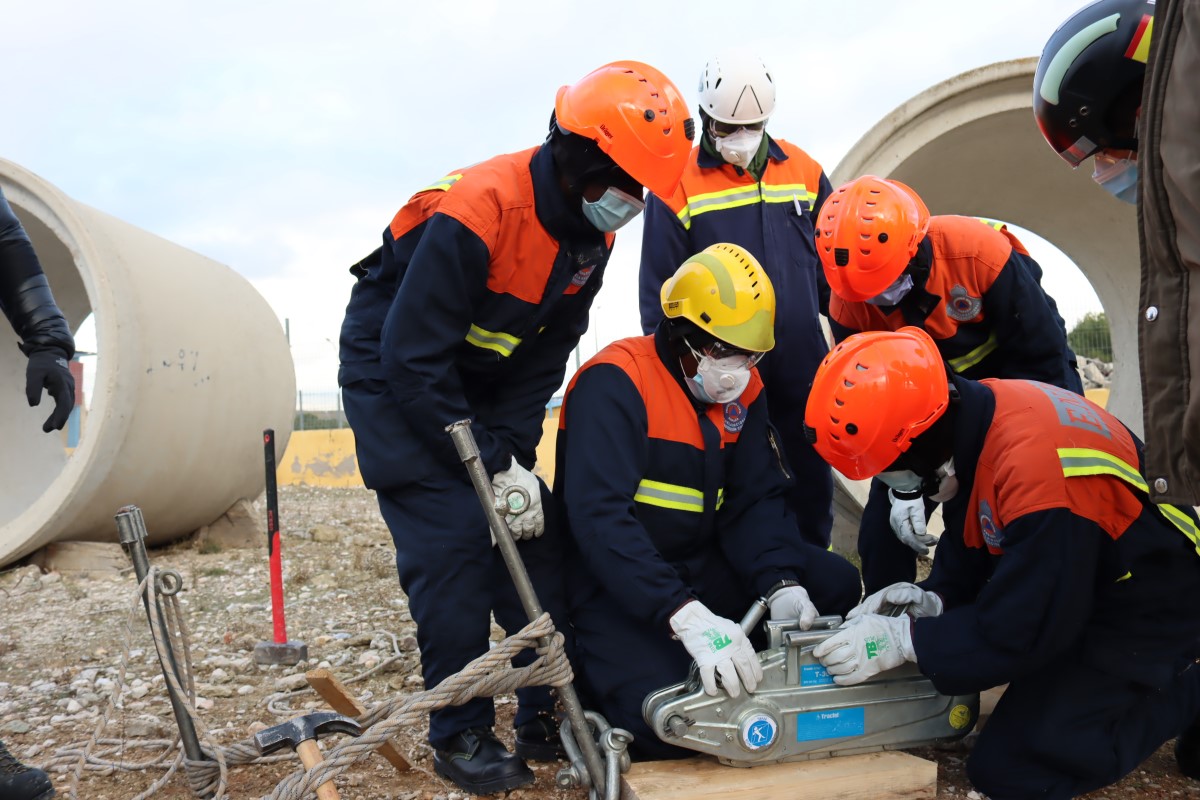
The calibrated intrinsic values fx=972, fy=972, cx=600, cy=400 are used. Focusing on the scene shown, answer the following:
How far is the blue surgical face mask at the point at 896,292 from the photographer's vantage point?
305cm

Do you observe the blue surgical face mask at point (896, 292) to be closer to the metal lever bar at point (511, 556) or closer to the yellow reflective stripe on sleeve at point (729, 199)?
the yellow reflective stripe on sleeve at point (729, 199)

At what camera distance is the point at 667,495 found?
2.70m

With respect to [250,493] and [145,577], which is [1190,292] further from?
[250,493]

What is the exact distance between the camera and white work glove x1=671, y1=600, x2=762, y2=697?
2287mm

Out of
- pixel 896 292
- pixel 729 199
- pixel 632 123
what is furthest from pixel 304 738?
pixel 729 199

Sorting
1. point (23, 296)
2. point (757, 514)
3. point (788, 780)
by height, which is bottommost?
point (788, 780)

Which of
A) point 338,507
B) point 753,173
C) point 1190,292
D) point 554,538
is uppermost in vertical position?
point 753,173

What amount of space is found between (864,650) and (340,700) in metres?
1.27

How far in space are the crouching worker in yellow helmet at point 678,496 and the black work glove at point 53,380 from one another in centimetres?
145

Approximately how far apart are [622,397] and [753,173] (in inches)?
47.5

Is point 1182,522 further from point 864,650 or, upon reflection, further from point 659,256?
point 659,256

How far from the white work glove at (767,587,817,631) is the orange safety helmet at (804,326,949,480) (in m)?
0.40

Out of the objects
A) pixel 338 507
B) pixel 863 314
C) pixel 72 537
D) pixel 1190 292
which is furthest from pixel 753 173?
pixel 338 507

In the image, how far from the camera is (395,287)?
275cm
